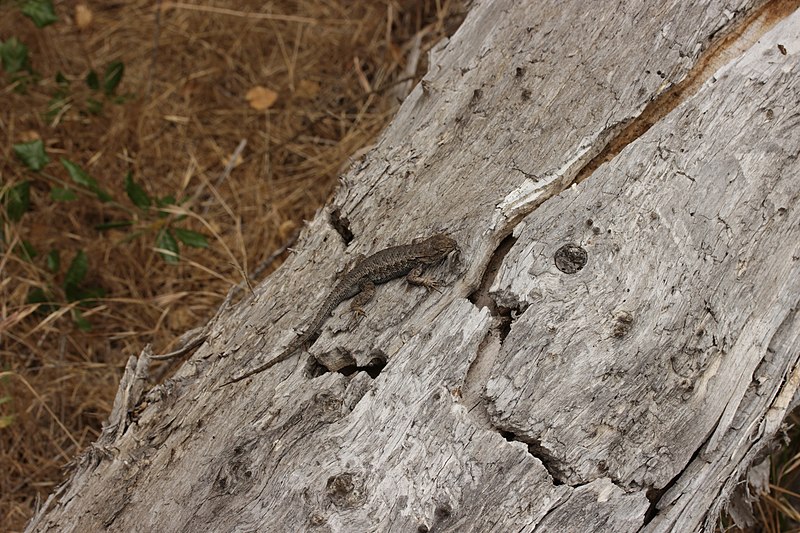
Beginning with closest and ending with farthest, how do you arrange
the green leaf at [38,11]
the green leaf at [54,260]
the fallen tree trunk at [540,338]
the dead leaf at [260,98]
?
1. the fallen tree trunk at [540,338]
2. the green leaf at [54,260]
3. the green leaf at [38,11]
4. the dead leaf at [260,98]

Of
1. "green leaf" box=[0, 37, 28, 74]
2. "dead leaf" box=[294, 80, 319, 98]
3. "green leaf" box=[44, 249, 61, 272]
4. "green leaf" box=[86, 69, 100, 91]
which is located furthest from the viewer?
"dead leaf" box=[294, 80, 319, 98]

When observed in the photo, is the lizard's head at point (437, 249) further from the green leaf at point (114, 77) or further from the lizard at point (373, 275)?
the green leaf at point (114, 77)

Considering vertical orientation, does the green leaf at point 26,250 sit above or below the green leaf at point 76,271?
below

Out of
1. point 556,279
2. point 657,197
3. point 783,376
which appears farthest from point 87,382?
point 783,376

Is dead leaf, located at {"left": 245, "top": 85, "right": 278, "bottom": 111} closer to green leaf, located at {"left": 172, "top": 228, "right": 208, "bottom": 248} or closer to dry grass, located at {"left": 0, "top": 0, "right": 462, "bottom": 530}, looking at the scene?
dry grass, located at {"left": 0, "top": 0, "right": 462, "bottom": 530}

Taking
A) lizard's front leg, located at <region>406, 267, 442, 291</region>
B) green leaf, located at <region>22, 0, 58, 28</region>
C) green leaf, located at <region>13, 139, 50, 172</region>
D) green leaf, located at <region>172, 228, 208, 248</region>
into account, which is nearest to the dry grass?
green leaf, located at <region>172, 228, 208, 248</region>

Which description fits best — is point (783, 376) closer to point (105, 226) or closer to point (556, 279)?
point (556, 279)

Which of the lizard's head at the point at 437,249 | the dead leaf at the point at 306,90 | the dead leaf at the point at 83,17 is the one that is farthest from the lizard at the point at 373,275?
the dead leaf at the point at 83,17

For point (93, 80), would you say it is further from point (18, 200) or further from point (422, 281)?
point (422, 281)
